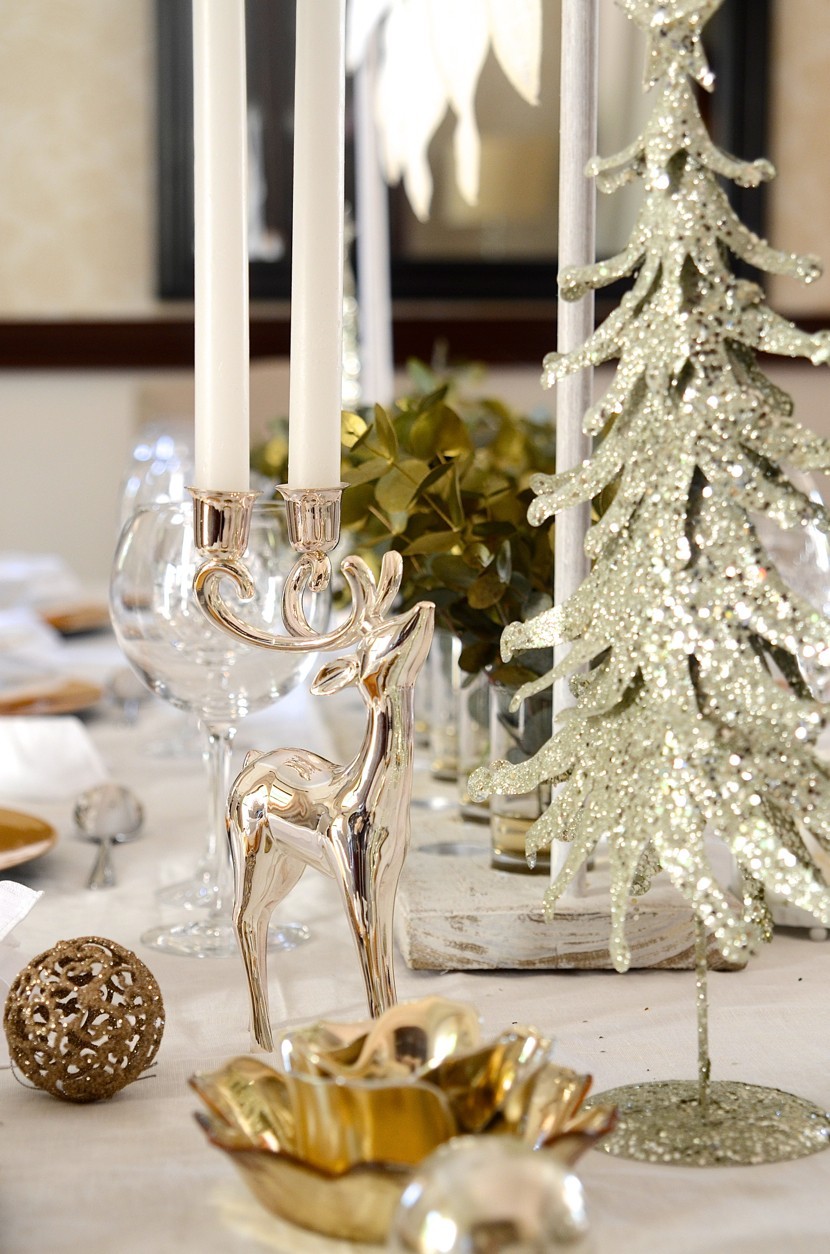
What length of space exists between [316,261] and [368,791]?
7.7 inches

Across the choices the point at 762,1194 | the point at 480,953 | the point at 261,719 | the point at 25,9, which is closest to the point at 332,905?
the point at 480,953

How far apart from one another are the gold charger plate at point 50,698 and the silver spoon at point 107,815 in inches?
14.7

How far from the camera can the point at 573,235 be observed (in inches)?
24.6

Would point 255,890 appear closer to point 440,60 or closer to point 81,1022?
point 81,1022

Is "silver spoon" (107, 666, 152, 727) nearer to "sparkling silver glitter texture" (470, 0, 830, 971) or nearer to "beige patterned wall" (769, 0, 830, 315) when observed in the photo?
"sparkling silver glitter texture" (470, 0, 830, 971)

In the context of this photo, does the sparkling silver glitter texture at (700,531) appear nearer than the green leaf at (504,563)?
Yes

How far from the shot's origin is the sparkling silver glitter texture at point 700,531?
45 centimetres

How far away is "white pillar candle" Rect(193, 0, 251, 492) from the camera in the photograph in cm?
51

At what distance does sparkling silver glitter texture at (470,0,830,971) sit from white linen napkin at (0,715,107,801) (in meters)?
0.59

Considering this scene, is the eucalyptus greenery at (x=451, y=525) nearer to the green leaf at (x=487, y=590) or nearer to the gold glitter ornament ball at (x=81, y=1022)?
the green leaf at (x=487, y=590)

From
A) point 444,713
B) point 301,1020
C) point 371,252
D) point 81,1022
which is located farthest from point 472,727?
point 371,252

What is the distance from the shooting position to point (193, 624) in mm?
723

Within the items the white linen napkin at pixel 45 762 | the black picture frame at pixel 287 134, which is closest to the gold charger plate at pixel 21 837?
the white linen napkin at pixel 45 762

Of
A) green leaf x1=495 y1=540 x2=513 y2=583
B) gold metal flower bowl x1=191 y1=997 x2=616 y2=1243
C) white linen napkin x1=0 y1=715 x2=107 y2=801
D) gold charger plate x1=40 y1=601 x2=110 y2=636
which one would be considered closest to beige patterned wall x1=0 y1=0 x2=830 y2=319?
gold charger plate x1=40 y1=601 x2=110 y2=636
